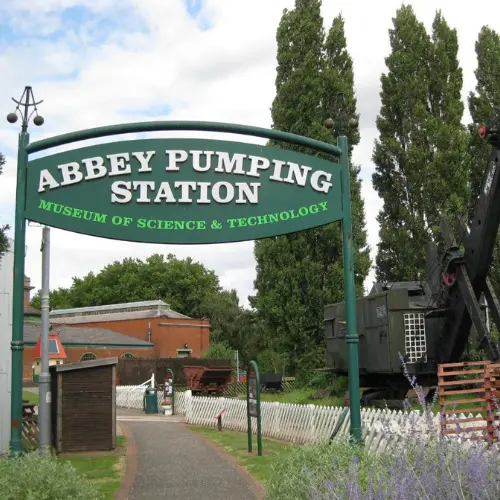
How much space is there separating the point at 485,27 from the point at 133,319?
39.4 m

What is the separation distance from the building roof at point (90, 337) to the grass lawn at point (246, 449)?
119ft

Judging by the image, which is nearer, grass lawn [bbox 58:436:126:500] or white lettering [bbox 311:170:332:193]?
white lettering [bbox 311:170:332:193]

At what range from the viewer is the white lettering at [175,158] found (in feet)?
27.2

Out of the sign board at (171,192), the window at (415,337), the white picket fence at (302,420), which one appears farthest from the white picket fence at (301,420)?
the sign board at (171,192)

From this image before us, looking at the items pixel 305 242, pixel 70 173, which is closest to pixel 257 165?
pixel 70 173

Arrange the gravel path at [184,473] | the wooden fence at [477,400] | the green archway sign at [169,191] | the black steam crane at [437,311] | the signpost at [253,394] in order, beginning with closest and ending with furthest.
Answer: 1. the green archway sign at [169,191]
2. the gravel path at [184,473]
3. the wooden fence at [477,400]
4. the signpost at [253,394]
5. the black steam crane at [437,311]

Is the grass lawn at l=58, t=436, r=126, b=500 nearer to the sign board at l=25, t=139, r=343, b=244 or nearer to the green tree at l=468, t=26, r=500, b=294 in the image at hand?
the sign board at l=25, t=139, r=343, b=244

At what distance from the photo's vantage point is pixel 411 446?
235 inches

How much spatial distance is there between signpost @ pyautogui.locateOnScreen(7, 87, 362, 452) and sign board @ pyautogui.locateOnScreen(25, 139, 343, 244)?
0.04 feet

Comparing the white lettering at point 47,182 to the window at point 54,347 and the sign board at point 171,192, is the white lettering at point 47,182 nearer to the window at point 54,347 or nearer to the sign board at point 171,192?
the sign board at point 171,192

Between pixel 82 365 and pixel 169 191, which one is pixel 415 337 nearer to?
pixel 82 365

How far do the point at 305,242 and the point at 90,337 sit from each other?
3262 centimetres

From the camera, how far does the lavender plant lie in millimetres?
4660

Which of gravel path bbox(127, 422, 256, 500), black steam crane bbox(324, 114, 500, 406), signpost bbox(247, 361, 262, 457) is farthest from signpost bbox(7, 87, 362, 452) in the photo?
black steam crane bbox(324, 114, 500, 406)
